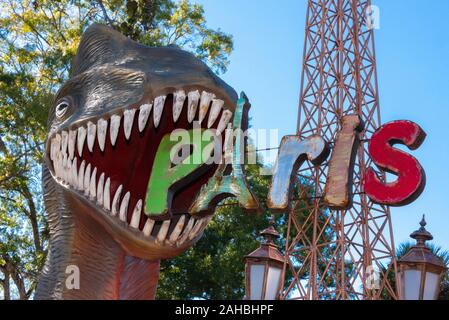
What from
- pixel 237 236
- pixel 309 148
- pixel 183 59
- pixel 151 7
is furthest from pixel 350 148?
pixel 237 236

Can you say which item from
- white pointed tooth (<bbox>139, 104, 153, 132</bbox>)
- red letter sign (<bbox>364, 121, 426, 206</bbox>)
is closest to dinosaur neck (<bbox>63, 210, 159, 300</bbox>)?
white pointed tooth (<bbox>139, 104, 153, 132</bbox>)

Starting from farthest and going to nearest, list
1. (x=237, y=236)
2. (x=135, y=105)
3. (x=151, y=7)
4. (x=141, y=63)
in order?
(x=237, y=236) < (x=151, y=7) < (x=141, y=63) < (x=135, y=105)

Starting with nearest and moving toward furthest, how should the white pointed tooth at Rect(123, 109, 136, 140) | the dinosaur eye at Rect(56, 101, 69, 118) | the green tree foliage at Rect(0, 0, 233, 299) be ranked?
the white pointed tooth at Rect(123, 109, 136, 140), the dinosaur eye at Rect(56, 101, 69, 118), the green tree foliage at Rect(0, 0, 233, 299)

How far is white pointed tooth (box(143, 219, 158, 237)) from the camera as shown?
4.75 metres

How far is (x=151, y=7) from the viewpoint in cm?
1518

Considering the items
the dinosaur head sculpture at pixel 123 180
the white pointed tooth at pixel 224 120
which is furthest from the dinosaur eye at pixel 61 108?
the white pointed tooth at pixel 224 120

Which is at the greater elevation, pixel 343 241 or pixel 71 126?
pixel 343 241

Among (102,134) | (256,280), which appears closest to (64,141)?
(102,134)

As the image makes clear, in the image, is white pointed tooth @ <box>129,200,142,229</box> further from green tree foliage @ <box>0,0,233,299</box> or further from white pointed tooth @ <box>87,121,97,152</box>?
green tree foliage @ <box>0,0,233,299</box>

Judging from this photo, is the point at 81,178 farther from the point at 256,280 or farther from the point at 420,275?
→ the point at 420,275
